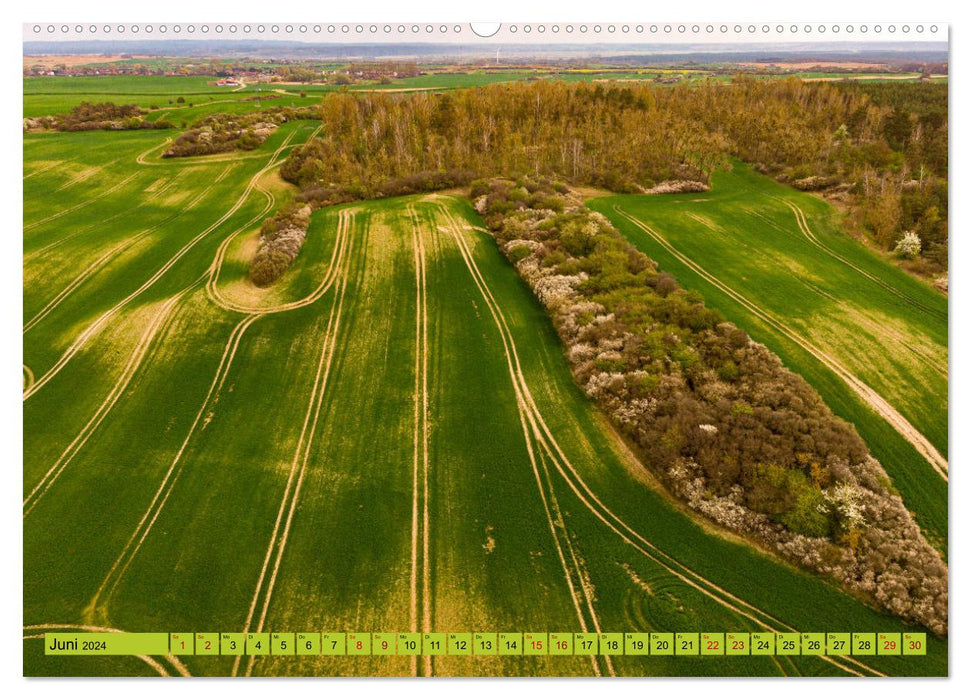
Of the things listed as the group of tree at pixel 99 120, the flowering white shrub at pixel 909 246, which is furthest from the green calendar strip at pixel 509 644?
the group of tree at pixel 99 120

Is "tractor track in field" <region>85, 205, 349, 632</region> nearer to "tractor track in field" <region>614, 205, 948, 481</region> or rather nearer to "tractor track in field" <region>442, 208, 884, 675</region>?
"tractor track in field" <region>442, 208, 884, 675</region>

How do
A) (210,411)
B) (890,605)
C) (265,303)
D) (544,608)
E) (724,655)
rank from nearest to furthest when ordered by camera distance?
(724,655) → (890,605) → (544,608) → (210,411) → (265,303)

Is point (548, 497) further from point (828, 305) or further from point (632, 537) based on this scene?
point (828, 305)

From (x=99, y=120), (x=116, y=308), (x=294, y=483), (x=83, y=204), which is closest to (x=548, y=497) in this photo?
(x=294, y=483)

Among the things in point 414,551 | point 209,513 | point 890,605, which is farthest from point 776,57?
point 209,513

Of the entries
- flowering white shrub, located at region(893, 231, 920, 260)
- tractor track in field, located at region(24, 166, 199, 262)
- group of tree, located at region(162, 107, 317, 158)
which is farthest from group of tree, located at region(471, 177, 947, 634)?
group of tree, located at region(162, 107, 317, 158)

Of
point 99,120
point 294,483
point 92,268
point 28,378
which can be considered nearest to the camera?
point 294,483

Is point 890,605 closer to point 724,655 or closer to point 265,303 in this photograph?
point 724,655
